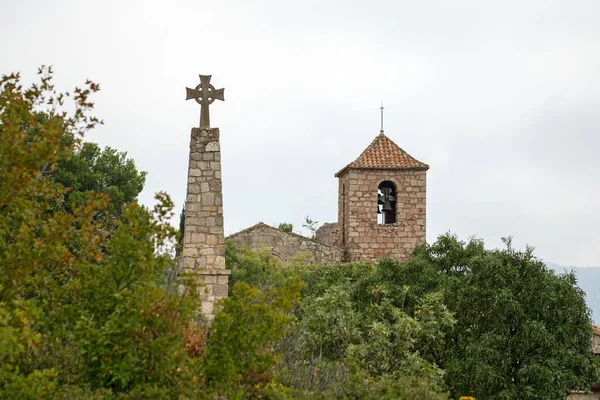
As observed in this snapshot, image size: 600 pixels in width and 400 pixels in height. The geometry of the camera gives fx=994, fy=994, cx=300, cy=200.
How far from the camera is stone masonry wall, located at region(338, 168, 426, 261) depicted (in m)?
34.6

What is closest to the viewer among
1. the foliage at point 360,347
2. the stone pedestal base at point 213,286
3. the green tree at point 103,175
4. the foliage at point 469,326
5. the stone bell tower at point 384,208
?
the foliage at point 360,347

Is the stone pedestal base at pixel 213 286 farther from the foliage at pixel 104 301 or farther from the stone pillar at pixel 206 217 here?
the foliage at pixel 104 301

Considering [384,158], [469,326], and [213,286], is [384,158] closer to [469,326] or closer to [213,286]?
[469,326]

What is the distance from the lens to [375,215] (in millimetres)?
34844

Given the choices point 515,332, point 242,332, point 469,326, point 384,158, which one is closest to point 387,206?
point 384,158

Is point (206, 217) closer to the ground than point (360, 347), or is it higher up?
higher up

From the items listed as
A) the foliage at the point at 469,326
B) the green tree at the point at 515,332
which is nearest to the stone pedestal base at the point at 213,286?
the foliage at the point at 469,326

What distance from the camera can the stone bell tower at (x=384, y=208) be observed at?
114 ft

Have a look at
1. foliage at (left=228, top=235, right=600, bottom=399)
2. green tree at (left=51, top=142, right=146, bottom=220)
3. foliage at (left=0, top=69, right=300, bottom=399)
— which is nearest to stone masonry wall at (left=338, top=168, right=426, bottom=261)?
green tree at (left=51, top=142, right=146, bottom=220)

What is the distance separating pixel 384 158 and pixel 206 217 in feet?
62.9

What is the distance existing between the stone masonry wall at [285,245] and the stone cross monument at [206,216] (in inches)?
716

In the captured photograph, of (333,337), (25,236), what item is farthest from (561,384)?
(25,236)

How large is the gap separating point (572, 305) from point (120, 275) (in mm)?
13407

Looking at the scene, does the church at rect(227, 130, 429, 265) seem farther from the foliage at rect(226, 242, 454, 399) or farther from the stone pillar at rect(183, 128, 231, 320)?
the stone pillar at rect(183, 128, 231, 320)
